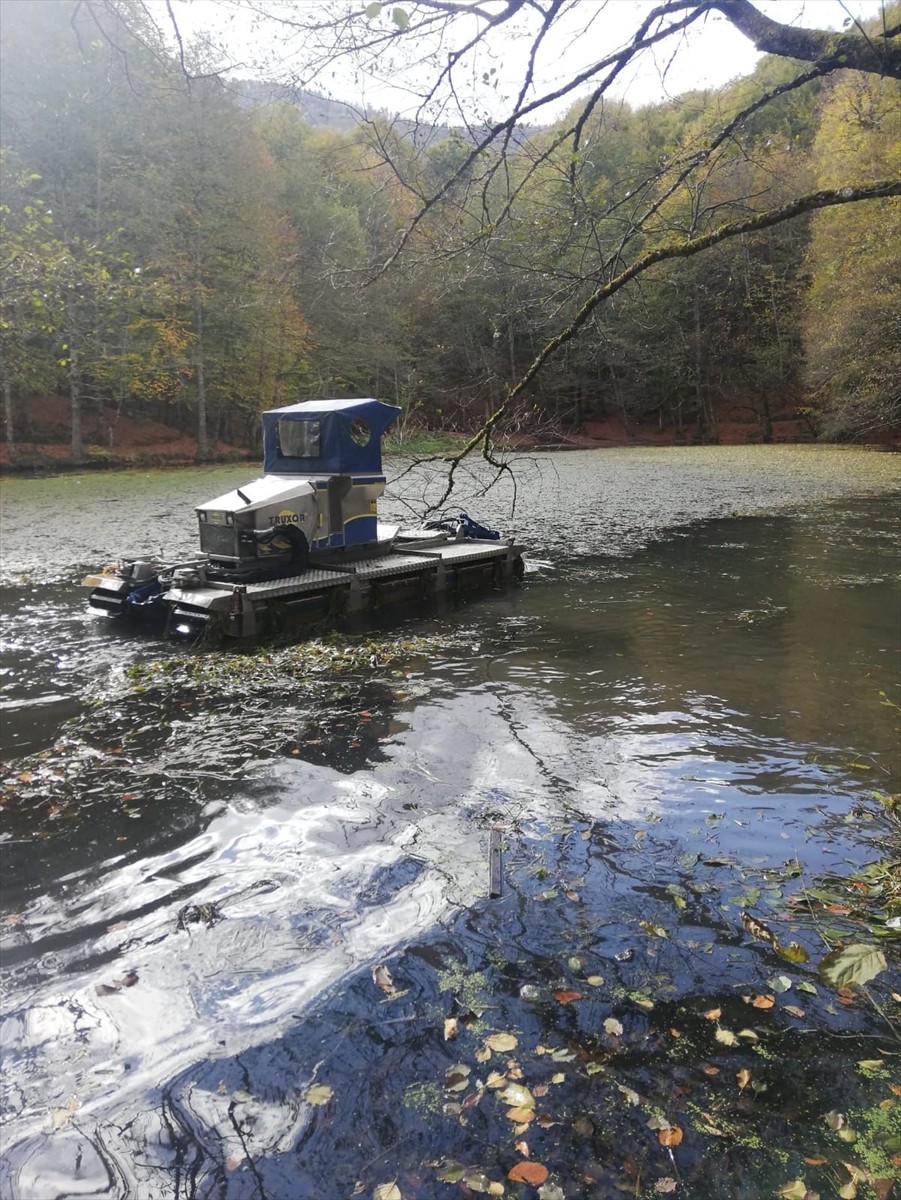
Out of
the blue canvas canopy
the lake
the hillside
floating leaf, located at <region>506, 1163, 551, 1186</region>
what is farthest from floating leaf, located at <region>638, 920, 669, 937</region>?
the hillside

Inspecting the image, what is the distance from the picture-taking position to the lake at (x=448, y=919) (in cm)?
280

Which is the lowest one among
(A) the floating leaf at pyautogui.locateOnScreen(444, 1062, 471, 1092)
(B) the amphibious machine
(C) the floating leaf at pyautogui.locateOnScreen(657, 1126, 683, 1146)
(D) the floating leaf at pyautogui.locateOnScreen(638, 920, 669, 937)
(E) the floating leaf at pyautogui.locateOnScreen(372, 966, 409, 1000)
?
(E) the floating leaf at pyautogui.locateOnScreen(372, 966, 409, 1000)

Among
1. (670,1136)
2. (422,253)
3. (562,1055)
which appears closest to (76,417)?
(422,253)

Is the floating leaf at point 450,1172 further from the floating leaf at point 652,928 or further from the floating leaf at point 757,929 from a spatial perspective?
the floating leaf at point 757,929

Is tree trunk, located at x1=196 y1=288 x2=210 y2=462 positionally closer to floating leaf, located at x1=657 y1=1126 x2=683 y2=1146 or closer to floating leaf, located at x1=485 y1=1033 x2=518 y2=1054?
floating leaf, located at x1=485 y1=1033 x2=518 y2=1054

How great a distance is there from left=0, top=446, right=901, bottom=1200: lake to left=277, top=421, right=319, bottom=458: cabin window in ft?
9.74

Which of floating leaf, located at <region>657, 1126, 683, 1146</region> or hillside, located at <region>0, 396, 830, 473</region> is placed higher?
hillside, located at <region>0, 396, 830, 473</region>

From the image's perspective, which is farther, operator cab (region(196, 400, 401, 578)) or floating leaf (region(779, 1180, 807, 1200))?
operator cab (region(196, 400, 401, 578))

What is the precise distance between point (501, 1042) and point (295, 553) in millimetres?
7929

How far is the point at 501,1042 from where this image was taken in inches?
129

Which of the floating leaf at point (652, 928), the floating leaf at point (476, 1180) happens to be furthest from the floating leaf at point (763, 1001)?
the floating leaf at point (476, 1180)

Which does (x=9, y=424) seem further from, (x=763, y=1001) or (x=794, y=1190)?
(x=794, y=1190)

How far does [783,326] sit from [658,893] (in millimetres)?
47719

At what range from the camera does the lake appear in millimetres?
2797
